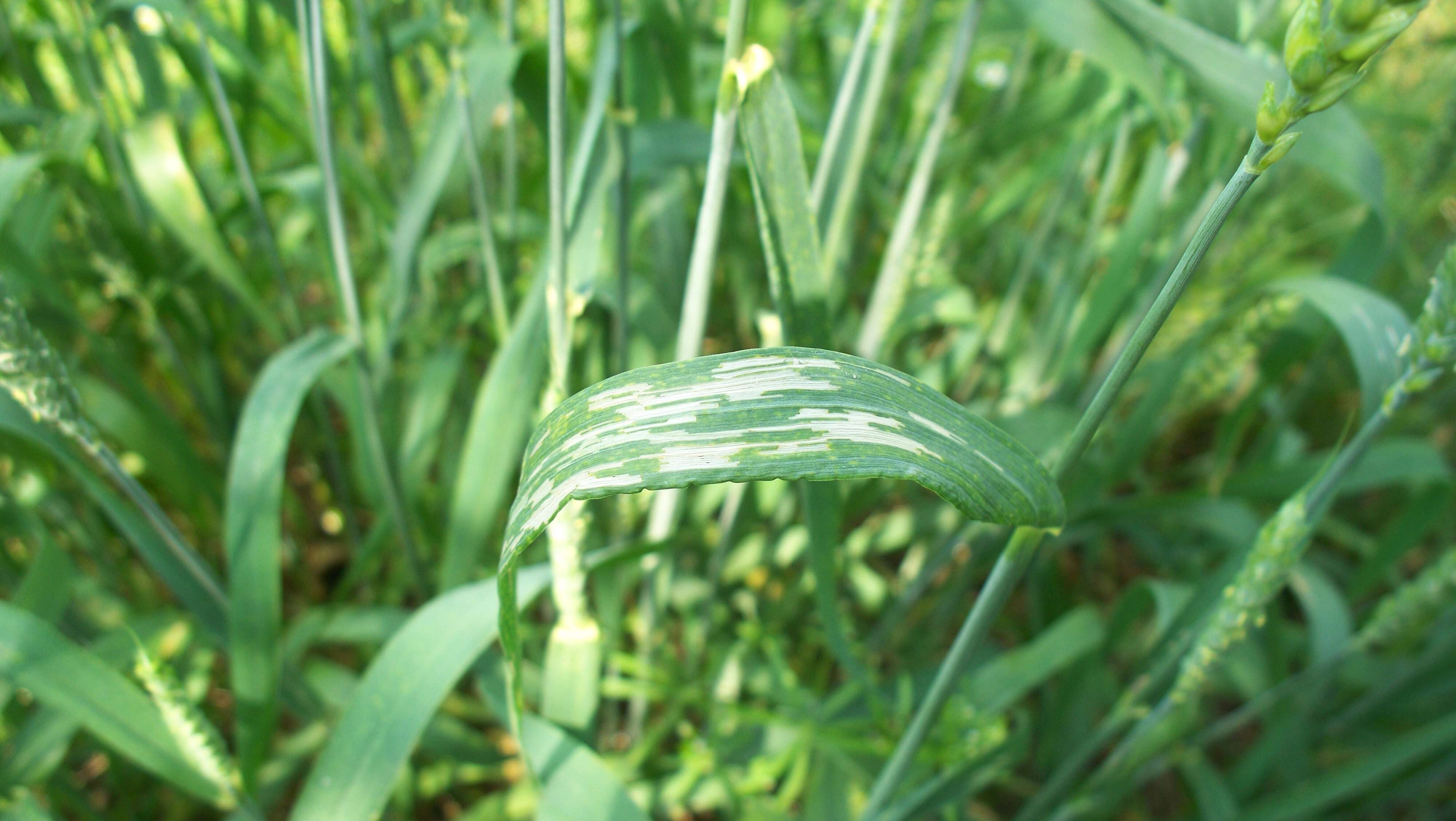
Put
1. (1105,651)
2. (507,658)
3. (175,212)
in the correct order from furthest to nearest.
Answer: (1105,651)
(175,212)
(507,658)

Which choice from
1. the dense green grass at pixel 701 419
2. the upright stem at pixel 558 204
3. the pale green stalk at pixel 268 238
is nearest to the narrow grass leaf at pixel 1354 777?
the dense green grass at pixel 701 419

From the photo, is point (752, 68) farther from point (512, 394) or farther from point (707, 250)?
point (512, 394)

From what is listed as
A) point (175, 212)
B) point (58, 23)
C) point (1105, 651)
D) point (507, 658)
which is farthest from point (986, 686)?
point (58, 23)

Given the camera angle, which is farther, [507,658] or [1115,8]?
[1115,8]

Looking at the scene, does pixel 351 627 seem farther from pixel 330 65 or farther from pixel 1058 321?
pixel 1058 321

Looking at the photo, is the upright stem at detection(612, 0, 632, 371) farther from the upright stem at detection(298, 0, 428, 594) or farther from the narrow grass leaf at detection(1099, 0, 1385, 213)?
the narrow grass leaf at detection(1099, 0, 1385, 213)

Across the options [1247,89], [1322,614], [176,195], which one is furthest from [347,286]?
[1322,614]
